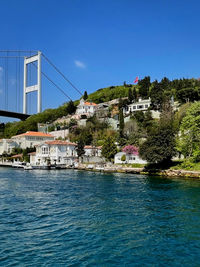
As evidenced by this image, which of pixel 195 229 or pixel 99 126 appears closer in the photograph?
pixel 195 229

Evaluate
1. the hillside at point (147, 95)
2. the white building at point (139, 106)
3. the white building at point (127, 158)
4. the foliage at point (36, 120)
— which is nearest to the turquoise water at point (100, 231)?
the white building at point (127, 158)

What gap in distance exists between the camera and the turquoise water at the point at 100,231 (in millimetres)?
7305

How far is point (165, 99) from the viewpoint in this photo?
52.4 metres

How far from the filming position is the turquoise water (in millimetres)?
7305

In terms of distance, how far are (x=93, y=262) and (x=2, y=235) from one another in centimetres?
395

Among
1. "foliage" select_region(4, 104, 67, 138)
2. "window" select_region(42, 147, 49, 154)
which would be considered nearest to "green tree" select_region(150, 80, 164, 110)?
"window" select_region(42, 147, 49, 154)

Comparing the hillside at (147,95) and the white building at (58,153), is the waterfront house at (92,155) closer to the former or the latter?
the white building at (58,153)

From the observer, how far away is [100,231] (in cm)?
962

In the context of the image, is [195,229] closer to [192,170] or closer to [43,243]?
[43,243]

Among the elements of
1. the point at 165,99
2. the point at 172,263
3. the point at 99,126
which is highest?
the point at 165,99

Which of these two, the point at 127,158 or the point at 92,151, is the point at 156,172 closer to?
the point at 127,158

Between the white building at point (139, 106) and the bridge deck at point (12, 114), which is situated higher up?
the white building at point (139, 106)

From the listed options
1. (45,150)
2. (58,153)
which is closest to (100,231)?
(58,153)

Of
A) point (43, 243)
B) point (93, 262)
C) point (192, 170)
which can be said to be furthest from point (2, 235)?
point (192, 170)
